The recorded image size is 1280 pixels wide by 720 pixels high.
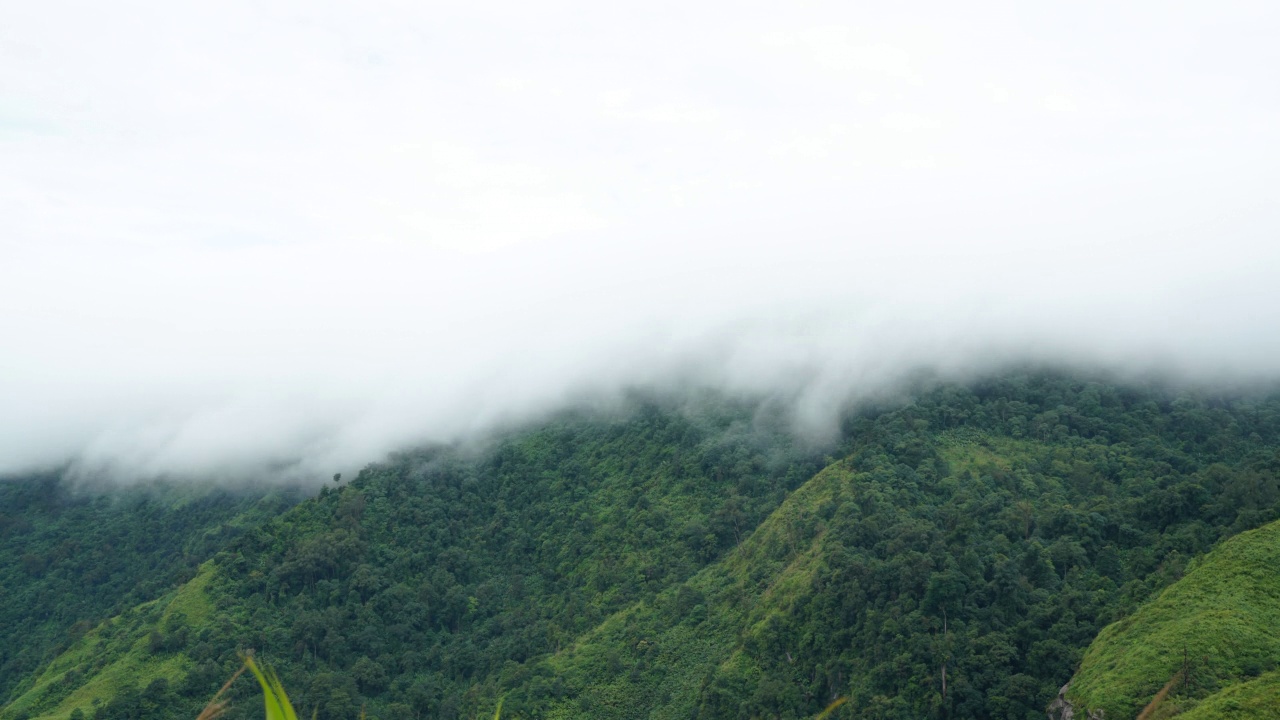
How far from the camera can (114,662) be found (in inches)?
2000

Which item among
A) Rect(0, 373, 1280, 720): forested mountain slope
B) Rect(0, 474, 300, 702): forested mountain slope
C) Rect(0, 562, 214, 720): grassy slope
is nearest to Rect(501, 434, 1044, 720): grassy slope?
Rect(0, 373, 1280, 720): forested mountain slope

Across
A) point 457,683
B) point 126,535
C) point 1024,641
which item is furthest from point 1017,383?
point 126,535

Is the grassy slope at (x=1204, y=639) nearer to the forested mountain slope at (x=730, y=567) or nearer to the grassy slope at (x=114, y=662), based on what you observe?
the forested mountain slope at (x=730, y=567)

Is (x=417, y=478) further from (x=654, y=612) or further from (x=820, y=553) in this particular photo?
(x=820, y=553)

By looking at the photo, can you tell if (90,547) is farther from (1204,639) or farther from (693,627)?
(1204,639)

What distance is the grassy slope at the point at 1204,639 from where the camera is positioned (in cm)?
2636

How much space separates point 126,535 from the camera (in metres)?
81.7

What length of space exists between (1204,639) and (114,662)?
54.6m

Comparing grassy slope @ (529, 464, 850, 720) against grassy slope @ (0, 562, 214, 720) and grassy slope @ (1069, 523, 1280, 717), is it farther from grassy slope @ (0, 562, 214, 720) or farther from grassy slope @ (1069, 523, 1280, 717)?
grassy slope @ (0, 562, 214, 720)

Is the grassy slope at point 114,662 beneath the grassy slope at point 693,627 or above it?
above

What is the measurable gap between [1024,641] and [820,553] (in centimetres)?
1187

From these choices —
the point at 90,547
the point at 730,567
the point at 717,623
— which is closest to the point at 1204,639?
the point at 717,623

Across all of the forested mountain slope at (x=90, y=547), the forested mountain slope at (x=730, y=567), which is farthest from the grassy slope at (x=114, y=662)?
the forested mountain slope at (x=90, y=547)

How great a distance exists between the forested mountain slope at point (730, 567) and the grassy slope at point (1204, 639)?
98.4 inches
